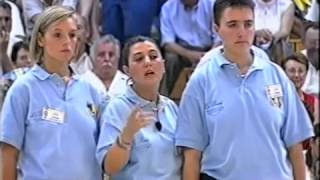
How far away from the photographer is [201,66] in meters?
3.13

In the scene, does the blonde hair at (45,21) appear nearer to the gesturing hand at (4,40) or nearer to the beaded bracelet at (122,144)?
the beaded bracelet at (122,144)

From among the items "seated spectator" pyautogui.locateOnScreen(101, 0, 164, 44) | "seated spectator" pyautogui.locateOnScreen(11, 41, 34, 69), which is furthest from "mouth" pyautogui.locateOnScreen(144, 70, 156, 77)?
"seated spectator" pyautogui.locateOnScreen(101, 0, 164, 44)

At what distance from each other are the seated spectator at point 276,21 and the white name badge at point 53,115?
2777 millimetres

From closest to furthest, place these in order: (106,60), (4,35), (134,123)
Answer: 1. (134,123)
2. (106,60)
3. (4,35)

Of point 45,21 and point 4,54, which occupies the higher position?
point 45,21

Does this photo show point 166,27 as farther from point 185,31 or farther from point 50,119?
point 50,119

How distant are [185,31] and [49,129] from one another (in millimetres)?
2911

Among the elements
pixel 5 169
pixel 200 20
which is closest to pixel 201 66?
pixel 5 169

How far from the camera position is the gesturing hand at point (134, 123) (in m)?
2.87

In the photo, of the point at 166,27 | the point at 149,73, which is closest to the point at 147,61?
the point at 149,73

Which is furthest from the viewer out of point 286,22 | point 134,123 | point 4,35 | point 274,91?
point 286,22

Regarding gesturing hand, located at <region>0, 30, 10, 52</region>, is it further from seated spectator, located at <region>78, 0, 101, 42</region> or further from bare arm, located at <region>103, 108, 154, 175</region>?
bare arm, located at <region>103, 108, 154, 175</region>

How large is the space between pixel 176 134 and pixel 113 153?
26 cm

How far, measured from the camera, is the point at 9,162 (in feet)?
9.93
